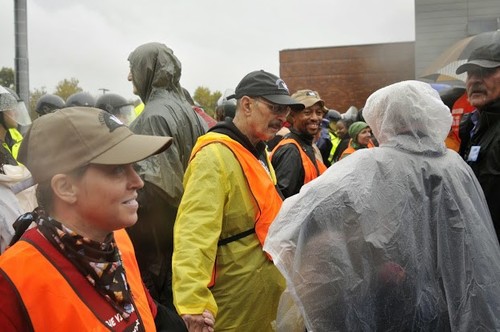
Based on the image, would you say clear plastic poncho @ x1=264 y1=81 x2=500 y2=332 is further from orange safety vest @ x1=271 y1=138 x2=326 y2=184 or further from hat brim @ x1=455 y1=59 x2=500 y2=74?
orange safety vest @ x1=271 y1=138 x2=326 y2=184

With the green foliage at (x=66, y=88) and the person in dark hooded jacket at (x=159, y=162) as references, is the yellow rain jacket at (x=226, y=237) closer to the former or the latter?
the person in dark hooded jacket at (x=159, y=162)

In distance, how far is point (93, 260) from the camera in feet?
5.94

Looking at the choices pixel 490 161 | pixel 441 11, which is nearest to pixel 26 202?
pixel 490 161

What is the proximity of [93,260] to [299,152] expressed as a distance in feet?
10.5

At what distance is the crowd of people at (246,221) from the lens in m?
1.82

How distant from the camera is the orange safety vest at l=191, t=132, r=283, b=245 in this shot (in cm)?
325

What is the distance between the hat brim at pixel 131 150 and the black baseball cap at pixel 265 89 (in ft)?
5.08

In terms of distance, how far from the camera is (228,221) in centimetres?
322

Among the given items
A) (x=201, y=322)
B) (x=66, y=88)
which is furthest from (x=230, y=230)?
(x=66, y=88)

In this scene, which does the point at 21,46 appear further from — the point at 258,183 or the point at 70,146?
the point at 70,146

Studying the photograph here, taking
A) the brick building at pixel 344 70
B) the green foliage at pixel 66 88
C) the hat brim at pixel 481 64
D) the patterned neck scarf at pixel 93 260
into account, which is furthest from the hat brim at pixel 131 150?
the green foliage at pixel 66 88

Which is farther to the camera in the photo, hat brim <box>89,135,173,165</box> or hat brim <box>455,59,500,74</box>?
hat brim <box>455,59,500,74</box>

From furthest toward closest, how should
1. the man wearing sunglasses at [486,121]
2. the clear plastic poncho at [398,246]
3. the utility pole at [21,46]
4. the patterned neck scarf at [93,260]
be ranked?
the utility pole at [21,46]
the man wearing sunglasses at [486,121]
the clear plastic poncho at [398,246]
the patterned neck scarf at [93,260]

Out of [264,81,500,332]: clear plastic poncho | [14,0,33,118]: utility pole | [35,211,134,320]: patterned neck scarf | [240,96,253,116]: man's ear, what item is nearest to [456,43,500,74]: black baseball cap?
[264,81,500,332]: clear plastic poncho
